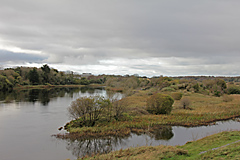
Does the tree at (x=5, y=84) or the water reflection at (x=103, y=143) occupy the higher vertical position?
the tree at (x=5, y=84)

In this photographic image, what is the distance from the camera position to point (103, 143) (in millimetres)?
16281

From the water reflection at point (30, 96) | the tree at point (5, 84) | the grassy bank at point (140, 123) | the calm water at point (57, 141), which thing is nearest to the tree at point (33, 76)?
the tree at point (5, 84)

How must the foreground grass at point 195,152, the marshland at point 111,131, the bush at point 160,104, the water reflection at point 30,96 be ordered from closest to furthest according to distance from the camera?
the foreground grass at point 195,152, the marshland at point 111,131, the bush at point 160,104, the water reflection at point 30,96

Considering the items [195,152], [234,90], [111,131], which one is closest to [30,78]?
[234,90]

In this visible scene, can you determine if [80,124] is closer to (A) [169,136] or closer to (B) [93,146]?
(B) [93,146]

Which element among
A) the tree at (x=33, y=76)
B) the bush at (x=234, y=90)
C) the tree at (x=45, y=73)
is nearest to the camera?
the bush at (x=234, y=90)

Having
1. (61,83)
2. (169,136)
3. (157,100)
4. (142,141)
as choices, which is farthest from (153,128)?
(61,83)

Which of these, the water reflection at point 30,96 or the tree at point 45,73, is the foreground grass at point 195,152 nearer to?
the water reflection at point 30,96

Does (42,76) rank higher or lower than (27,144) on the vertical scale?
higher

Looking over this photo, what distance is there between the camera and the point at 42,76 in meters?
106

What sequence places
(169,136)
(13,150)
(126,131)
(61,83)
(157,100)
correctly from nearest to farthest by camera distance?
(13,150) < (169,136) < (126,131) < (157,100) < (61,83)

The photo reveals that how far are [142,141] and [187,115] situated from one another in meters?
11.6

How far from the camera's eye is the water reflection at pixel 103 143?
48.3 ft

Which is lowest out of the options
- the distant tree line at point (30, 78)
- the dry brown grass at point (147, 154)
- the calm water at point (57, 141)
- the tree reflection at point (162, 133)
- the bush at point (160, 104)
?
the calm water at point (57, 141)
